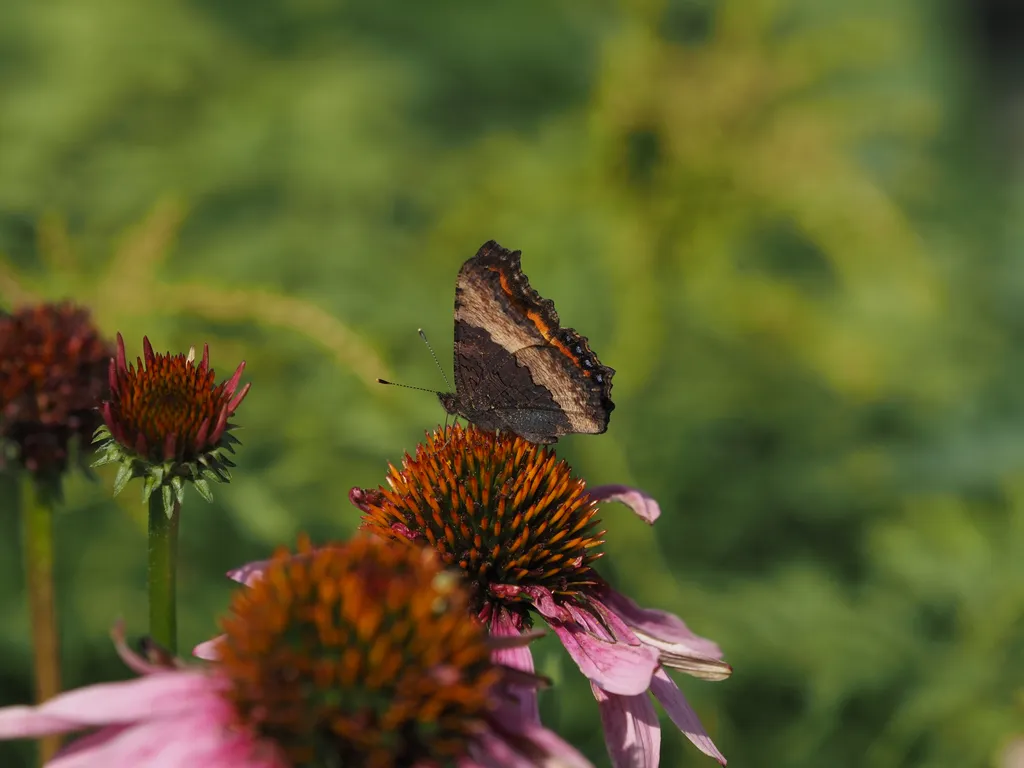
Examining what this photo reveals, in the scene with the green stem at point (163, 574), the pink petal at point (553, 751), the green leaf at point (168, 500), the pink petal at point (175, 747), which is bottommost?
the pink petal at point (553, 751)

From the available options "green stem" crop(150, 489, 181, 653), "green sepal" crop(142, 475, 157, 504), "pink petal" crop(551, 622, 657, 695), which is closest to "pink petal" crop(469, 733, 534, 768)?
"pink petal" crop(551, 622, 657, 695)

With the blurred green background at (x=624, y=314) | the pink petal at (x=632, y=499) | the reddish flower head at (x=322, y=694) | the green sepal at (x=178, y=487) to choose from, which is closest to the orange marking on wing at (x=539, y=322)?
the pink petal at (x=632, y=499)

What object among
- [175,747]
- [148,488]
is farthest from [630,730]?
[148,488]

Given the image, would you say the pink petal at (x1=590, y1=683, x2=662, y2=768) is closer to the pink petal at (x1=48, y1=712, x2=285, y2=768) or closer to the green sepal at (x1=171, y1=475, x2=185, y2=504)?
the pink petal at (x1=48, y1=712, x2=285, y2=768)

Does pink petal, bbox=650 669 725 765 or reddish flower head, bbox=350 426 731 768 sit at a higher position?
reddish flower head, bbox=350 426 731 768

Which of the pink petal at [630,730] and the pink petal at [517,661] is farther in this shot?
the pink petal at [630,730]

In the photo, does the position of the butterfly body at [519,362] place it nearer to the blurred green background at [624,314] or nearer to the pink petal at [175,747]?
the blurred green background at [624,314]

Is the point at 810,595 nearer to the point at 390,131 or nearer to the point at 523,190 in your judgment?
the point at 523,190
